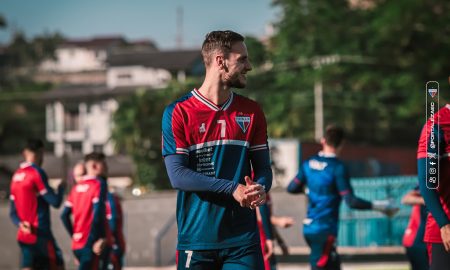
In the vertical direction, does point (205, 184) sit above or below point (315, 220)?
above

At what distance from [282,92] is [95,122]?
133 feet

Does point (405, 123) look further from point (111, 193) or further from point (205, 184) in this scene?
point (205, 184)

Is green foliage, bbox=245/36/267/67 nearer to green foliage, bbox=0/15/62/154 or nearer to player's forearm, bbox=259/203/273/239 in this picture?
green foliage, bbox=0/15/62/154

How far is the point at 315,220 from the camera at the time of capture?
11.4 metres

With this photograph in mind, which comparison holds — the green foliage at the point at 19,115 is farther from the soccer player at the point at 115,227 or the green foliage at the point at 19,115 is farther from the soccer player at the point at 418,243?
the soccer player at the point at 418,243

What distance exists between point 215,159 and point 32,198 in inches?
225

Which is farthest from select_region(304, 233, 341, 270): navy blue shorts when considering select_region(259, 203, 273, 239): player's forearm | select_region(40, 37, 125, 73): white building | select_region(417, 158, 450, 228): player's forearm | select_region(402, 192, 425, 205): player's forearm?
select_region(40, 37, 125, 73): white building

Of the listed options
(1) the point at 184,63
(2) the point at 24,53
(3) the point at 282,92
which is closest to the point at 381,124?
(3) the point at 282,92

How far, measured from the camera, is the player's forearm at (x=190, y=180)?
6.34 m

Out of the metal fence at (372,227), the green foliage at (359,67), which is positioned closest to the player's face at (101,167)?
the metal fence at (372,227)

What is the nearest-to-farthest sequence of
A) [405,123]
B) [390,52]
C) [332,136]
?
[332,136] → [390,52] → [405,123]

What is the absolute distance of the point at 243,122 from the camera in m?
6.61

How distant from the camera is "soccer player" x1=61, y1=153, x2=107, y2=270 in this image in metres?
11.7

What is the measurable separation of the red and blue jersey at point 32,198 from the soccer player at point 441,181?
5.70 meters
